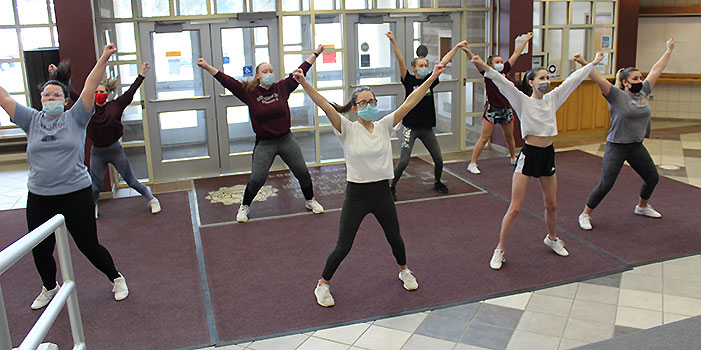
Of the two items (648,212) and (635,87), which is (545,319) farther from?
(648,212)

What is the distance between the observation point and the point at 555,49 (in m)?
9.84

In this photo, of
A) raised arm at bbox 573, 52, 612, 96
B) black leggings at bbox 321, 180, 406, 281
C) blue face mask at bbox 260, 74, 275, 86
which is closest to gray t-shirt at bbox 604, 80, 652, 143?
raised arm at bbox 573, 52, 612, 96

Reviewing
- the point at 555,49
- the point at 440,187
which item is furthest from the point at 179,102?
the point at 555,49

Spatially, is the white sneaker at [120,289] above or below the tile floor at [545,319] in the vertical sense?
above

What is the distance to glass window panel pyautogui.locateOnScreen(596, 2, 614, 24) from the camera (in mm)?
9930

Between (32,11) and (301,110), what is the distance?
15.6 ft

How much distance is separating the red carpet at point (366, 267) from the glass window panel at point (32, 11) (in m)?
5.81

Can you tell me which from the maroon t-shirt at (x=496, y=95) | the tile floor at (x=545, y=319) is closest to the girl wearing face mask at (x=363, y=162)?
the tile floor at (x=545, y=319)

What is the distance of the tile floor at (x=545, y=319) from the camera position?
3.96 m

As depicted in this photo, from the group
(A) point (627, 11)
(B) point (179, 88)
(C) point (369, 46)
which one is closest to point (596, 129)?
(A) point (627, 11)

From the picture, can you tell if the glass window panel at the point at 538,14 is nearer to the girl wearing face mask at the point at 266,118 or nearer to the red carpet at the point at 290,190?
the red carpet at the point at 290,190

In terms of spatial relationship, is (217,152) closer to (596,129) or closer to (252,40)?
(252,40)

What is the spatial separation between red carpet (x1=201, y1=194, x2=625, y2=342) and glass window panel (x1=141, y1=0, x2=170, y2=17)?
3.24 meters

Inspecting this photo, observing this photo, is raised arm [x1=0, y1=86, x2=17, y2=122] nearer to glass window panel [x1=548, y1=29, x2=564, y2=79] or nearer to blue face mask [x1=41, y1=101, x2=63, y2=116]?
blue face mask [x1=41, y1=101, x2=63, y2=116]
